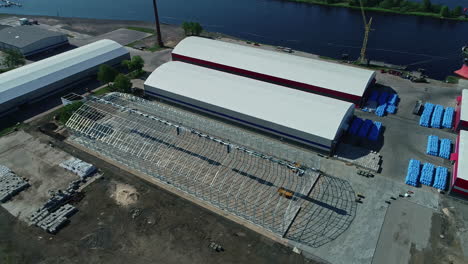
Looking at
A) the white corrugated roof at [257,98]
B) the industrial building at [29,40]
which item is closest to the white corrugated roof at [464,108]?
the white corrugated roof at [257,98]

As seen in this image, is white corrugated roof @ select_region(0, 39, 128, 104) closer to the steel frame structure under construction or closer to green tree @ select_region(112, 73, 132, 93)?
green tree @ select_region(112, 73, 132, 93)

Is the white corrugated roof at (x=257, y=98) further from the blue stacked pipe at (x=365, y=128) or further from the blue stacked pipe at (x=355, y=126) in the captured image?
the blue stacked pipe at (x=365, y=128)

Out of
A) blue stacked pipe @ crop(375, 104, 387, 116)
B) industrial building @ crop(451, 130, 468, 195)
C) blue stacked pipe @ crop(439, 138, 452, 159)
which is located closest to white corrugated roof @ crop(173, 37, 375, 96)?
blue stacked pipe @ crop(375, 104, 387, 116)

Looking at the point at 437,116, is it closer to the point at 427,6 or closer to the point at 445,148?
the point at 445,148

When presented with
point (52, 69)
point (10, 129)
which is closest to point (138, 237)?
point (10, 129)

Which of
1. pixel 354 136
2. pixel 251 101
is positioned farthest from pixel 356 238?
pixel 251 101

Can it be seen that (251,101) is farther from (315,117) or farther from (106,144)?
(106,144)
